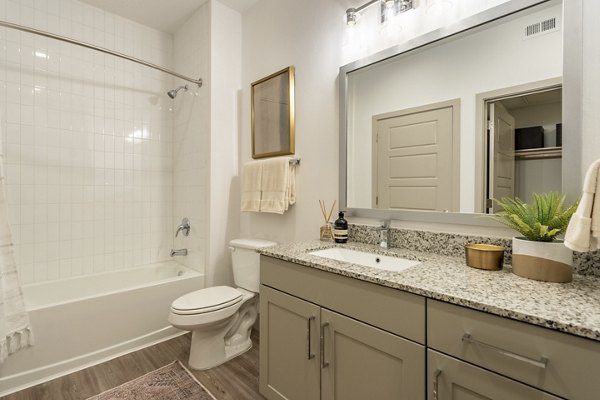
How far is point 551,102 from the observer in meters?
1.07

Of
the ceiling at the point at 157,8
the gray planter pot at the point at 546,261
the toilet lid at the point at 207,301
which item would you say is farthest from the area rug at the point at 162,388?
the ceiling at the point at 157,8

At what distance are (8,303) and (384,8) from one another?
250cm

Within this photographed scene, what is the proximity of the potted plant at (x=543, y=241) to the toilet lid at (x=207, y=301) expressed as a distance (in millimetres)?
1506

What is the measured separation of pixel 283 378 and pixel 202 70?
2.32 metres

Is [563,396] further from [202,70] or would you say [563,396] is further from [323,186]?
[202,70]

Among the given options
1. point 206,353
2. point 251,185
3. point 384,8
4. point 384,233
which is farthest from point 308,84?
point 206,353

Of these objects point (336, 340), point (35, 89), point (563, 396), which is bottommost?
point (336, 340)

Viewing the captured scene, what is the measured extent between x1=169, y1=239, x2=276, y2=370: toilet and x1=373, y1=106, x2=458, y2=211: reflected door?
0.88 meters

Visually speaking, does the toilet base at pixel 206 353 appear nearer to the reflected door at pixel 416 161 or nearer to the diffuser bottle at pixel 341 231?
the diffuser bottle at pixel 341 231

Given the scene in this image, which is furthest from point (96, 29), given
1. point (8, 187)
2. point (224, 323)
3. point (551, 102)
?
point (551, 102)

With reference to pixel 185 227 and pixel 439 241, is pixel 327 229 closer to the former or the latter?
pixel 439 241

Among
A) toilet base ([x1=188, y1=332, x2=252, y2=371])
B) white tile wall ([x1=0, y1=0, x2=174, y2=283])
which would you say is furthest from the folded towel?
white tile wall ([x1=0, y1=0, x2=174, y2=283])

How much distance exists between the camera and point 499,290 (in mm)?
840

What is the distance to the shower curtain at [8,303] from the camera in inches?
59.4
